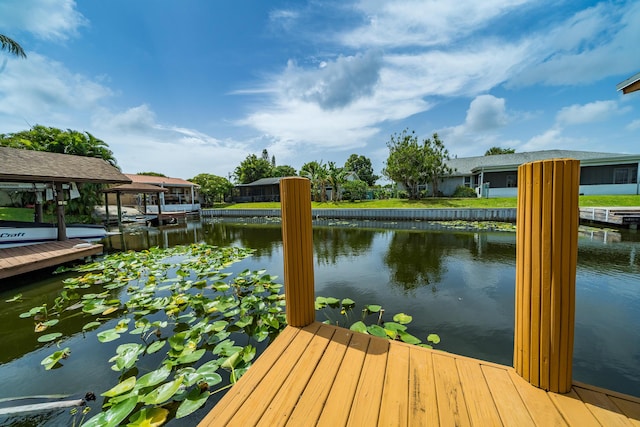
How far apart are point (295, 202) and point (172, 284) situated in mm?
3902

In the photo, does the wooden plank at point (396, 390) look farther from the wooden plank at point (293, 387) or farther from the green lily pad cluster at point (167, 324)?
the green lily pad cluster at point (167, 324)

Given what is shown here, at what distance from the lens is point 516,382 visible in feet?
5.07

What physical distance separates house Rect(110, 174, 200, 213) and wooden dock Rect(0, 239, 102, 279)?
1539 cm

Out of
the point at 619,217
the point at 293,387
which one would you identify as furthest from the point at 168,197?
the point at 619,217

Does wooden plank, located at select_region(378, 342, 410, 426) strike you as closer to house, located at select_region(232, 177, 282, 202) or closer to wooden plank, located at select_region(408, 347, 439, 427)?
wooden plank, located at select_region(408, 347, 439, 427)

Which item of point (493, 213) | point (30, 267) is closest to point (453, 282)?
point (30, 267)

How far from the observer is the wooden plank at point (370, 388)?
1.38m

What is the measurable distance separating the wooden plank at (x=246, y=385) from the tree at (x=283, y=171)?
121ft

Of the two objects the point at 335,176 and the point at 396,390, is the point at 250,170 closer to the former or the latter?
the point at 335,176

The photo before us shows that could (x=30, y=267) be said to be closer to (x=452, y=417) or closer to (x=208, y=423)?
(x=208, y=423)

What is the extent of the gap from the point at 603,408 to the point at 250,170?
1440 inches

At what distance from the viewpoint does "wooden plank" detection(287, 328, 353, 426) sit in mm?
1398

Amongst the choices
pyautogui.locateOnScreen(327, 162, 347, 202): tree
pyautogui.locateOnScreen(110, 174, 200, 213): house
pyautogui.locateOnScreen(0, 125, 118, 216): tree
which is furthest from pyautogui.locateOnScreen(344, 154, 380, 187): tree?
pyautogui.locateOnScreen(0, 125, 118, 216): tree

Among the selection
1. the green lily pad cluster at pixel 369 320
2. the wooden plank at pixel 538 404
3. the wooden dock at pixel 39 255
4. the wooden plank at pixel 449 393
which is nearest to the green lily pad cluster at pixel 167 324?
the wooden dock at pixel 39 255
